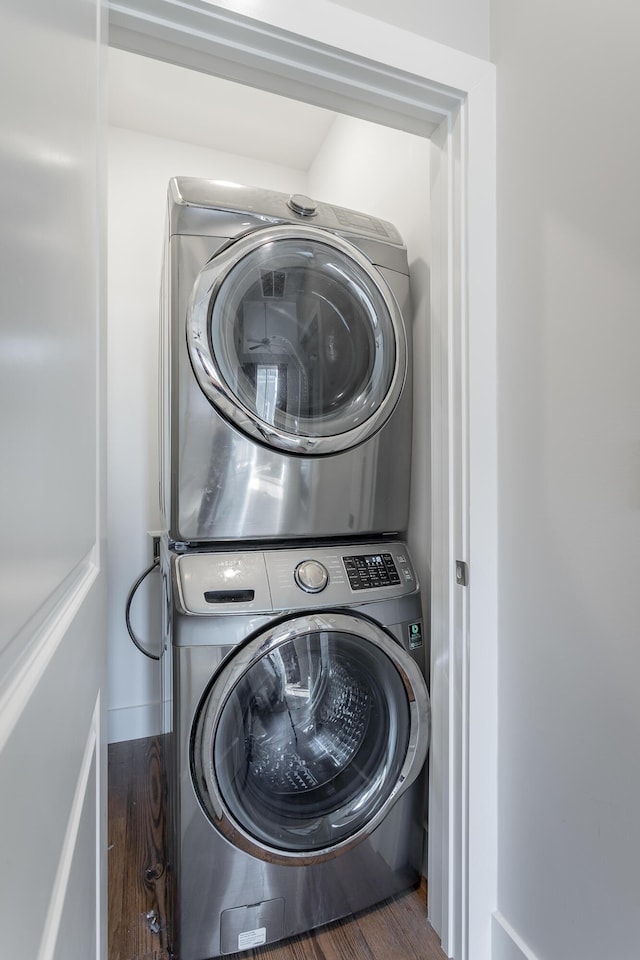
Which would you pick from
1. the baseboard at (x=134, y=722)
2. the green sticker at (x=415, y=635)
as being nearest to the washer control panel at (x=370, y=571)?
the green sticker at (x=415, y=635)

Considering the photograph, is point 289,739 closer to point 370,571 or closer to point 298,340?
point 370,571

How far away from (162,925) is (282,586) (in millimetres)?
885

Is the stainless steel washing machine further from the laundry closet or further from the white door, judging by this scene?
the laundry closet

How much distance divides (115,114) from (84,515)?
6.79ft

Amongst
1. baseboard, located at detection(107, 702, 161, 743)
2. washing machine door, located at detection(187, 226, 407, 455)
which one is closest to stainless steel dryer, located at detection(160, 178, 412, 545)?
washing machine door, located at detection(187, 226, 407, 455)

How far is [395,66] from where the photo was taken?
1.01 metres

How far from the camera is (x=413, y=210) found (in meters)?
1.46

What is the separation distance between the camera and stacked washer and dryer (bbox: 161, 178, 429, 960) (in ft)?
3.43

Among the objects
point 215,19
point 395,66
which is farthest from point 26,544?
point 395,66

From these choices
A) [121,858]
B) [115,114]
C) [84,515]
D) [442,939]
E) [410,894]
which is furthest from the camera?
[115,114]

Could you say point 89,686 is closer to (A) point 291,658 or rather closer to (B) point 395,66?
(A) point 291,658

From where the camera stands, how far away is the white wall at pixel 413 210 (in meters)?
1.38

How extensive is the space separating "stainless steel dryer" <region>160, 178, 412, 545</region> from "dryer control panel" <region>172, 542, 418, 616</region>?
0.05 m

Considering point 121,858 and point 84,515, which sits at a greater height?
point 84,515
